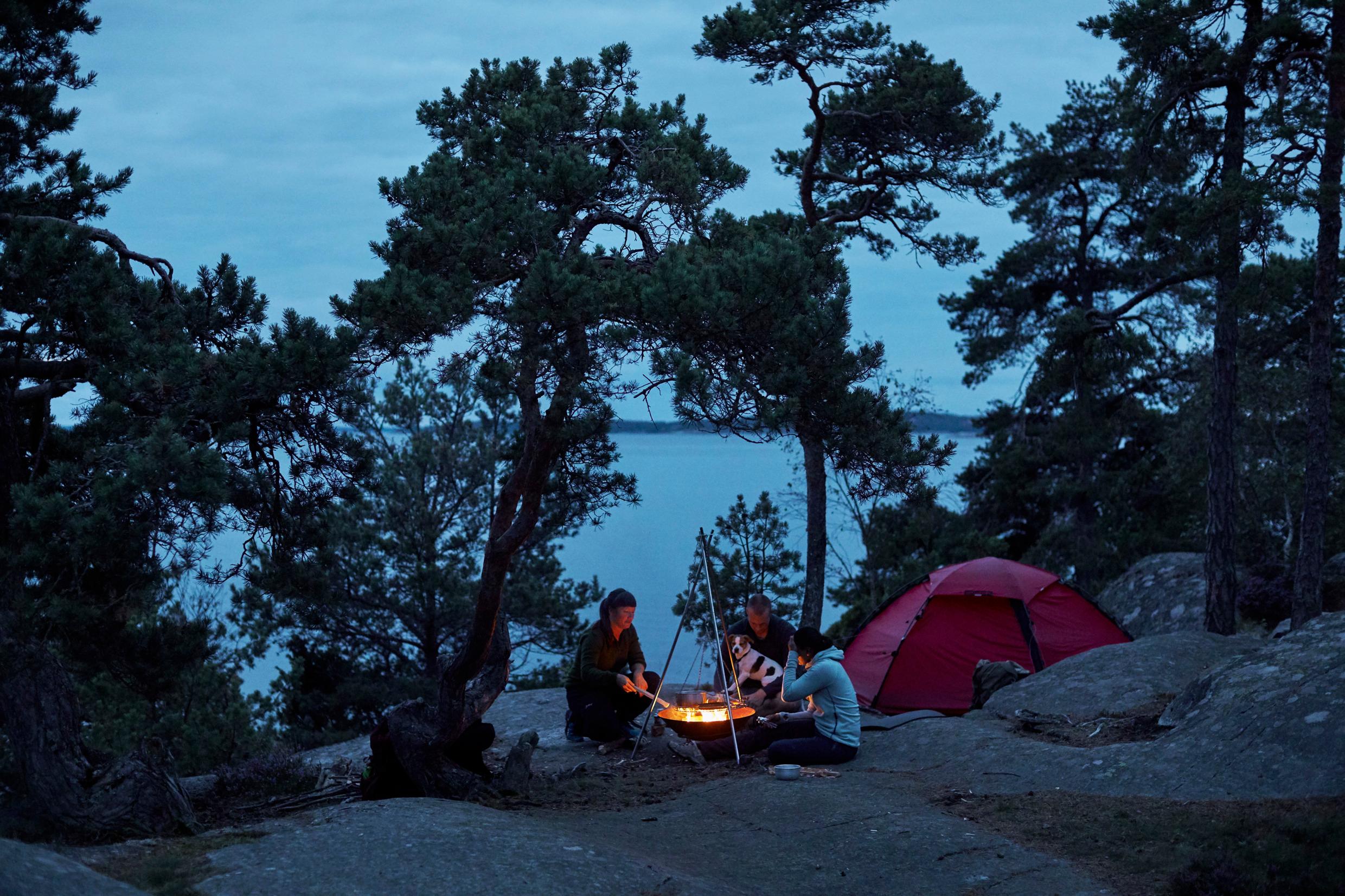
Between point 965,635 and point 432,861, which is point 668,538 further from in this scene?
point 432,861

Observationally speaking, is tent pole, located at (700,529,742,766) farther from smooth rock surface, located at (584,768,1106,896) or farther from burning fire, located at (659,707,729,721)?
smooth rock surface, located at (584,768,1106,896)

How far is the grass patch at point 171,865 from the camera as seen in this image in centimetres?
505

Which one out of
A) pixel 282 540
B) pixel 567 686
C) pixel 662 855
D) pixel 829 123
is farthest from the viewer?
pixel 829 123

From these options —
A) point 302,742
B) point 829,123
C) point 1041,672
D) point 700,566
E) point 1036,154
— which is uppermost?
point 1036,154

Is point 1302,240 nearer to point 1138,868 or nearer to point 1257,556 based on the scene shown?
point 1257,556

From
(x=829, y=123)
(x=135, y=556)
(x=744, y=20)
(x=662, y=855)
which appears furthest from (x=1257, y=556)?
(x=135, y=556)

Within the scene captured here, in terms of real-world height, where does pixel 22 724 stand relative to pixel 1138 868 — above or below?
above

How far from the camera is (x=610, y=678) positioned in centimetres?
990

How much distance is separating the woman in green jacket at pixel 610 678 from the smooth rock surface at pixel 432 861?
3.36m

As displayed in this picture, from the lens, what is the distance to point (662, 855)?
6508mm

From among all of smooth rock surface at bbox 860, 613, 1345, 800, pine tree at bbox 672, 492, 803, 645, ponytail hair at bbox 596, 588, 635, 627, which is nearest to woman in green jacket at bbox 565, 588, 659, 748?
ponytail hair at bbox 596, 588, 635, 627

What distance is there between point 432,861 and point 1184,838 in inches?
174

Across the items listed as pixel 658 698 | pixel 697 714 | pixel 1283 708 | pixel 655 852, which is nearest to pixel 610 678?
pixel 658 698

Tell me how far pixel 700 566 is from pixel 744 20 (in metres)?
7.15
